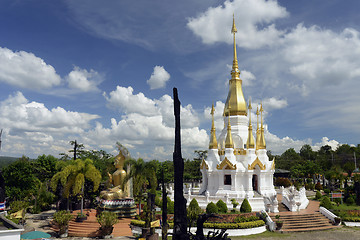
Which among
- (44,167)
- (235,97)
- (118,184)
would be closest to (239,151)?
(235,97)

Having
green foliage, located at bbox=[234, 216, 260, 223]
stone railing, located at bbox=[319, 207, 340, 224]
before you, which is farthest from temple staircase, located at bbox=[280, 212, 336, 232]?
green foliage, located at bbox=[234, 216, 260, 223]

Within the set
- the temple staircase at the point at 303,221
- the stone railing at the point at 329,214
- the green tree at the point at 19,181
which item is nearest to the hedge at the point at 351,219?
the stone railing at the point at 329,214

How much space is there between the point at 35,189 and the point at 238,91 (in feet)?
92.8

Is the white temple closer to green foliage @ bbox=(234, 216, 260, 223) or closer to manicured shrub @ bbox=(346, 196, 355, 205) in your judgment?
green foliage @ bbox=(234, 216, 260, 223)

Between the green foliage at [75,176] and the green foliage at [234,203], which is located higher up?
the green foliage at [75,176]

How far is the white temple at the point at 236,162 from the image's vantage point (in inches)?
1273

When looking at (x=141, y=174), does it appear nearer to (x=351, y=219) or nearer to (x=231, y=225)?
(x=231, y=225)

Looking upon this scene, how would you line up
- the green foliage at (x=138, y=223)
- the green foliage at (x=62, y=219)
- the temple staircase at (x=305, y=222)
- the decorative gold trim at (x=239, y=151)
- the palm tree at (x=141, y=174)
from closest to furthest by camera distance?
the green foliage at (x=62, y=219), the temple staircase at (x=305, y=222), the green foliage at (x=138, y=223), the palm tree at (x=141, y=174), the decorative gold trim at (x=239, y=151)

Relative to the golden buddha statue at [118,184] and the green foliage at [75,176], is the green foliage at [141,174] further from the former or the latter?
the green foliage at [75,176]

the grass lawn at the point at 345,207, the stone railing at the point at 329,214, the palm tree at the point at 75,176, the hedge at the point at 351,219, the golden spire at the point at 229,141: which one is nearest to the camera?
the stone railing at the point at 329,214

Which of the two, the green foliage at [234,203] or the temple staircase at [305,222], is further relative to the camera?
the green foliage at [234,203]

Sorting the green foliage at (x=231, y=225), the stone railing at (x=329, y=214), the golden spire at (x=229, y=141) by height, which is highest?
the golden spire at (x=229, y=141)

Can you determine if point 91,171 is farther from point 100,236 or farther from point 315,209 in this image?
point 315,209

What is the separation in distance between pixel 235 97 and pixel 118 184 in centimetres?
1866
